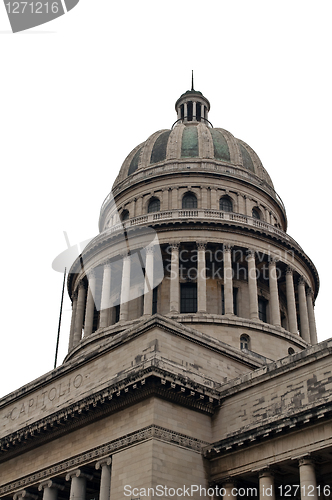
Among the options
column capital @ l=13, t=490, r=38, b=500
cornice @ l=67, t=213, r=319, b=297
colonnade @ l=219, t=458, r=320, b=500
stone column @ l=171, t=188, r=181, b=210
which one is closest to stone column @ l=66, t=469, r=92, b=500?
column capital @ l=13, t=490, r=38, b=500

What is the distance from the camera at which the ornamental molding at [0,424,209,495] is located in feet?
86.9

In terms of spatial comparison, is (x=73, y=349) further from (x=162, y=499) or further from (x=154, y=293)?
(x=162, y=499)

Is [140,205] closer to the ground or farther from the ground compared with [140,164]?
closer to the ground

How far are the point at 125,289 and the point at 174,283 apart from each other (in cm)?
393

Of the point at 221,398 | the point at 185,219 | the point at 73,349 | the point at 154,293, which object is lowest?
the point at 221,398

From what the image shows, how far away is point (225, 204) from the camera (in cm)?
5334

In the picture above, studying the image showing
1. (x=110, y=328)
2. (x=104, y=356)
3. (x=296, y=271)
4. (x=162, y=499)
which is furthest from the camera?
(x=296, y=271)

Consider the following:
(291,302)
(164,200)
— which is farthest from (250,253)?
(164,200)

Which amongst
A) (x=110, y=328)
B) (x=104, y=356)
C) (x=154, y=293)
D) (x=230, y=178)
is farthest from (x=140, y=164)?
(x=104, y=356)

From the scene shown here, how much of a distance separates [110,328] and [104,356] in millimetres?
13438

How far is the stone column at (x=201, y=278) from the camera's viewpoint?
45.1m

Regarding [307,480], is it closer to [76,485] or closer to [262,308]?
[76,485]

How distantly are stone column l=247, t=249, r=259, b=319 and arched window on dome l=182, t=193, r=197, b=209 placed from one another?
24.4 feet

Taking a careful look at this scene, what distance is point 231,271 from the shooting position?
46969 millimetres
